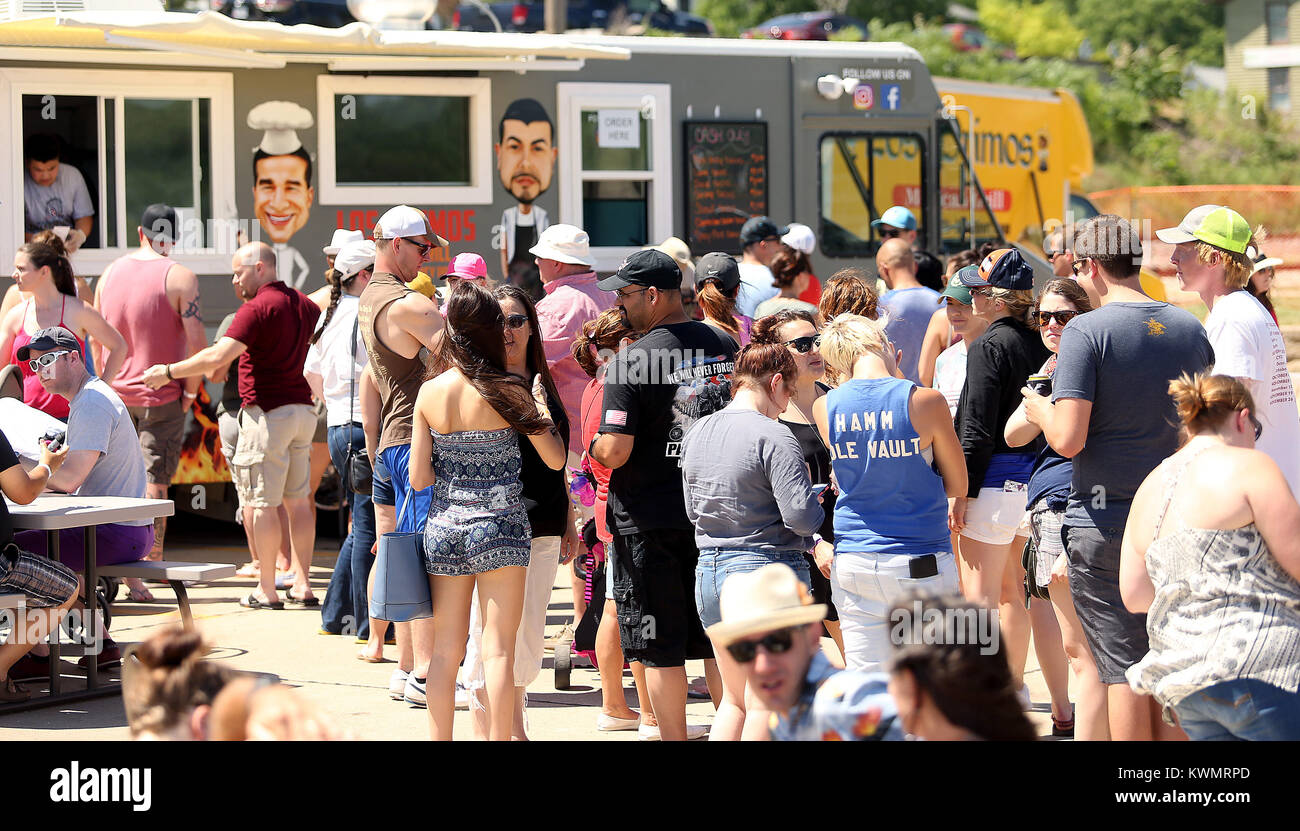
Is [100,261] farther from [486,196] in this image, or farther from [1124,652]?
[1124,652]

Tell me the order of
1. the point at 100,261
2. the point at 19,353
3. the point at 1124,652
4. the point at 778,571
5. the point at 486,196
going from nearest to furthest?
the point at 778,571 < the point at 1124,652 < the point at 19,353 < the point at 100,261 < the point at 486,196

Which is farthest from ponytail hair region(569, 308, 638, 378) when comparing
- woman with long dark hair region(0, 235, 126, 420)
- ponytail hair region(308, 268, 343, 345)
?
woman with long dark hair region(0, 235, 126, 420)

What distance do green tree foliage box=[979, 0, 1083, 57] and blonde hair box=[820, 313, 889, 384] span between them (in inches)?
1645

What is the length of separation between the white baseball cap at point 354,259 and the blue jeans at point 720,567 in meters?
2.95

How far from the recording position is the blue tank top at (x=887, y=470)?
4492 mm

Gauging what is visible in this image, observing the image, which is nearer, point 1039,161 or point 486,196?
point 486,196

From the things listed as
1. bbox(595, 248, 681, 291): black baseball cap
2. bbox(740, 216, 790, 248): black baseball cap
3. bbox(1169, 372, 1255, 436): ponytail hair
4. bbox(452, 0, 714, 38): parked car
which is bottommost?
bbox(1169, 372, 1255, 436): ponytail hair

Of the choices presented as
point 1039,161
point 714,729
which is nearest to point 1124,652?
point 714,729

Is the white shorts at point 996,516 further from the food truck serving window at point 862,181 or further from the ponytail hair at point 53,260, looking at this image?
the food truck serving window at point 862,181

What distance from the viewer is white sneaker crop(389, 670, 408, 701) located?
616 cm

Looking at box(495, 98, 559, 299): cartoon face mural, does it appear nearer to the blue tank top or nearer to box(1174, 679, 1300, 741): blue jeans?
the blue tank top
